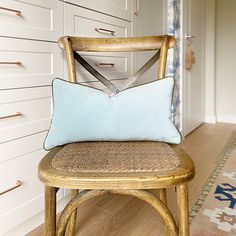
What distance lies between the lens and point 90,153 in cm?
86

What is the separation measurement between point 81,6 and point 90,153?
875 mm

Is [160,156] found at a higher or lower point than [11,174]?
higher

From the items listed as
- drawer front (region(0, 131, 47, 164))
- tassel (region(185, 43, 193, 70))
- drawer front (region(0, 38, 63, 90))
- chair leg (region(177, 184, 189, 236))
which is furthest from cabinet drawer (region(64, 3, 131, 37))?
tassel (region(185, 43, 193, 70))

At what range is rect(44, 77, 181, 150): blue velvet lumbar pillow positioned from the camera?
96cm

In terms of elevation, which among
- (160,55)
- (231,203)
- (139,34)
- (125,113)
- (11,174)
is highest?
(139,34)

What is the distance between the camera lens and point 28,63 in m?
1.20

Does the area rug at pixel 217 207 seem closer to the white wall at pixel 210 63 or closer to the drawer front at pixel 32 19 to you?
the drawer front at pixel 32 19

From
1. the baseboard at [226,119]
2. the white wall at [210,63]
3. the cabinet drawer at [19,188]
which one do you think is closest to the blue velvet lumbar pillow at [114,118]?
the cabinet drawer at [19,188]

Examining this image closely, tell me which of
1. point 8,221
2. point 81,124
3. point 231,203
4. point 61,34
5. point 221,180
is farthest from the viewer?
point 221,180

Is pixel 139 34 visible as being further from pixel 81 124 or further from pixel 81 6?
pixel 81 124

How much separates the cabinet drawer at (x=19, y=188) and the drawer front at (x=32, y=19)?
489 mm

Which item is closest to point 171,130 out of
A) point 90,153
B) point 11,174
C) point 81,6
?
point 90,153

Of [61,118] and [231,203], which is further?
[231,203]

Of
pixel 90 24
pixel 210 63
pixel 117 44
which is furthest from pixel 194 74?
pixel 117 44
